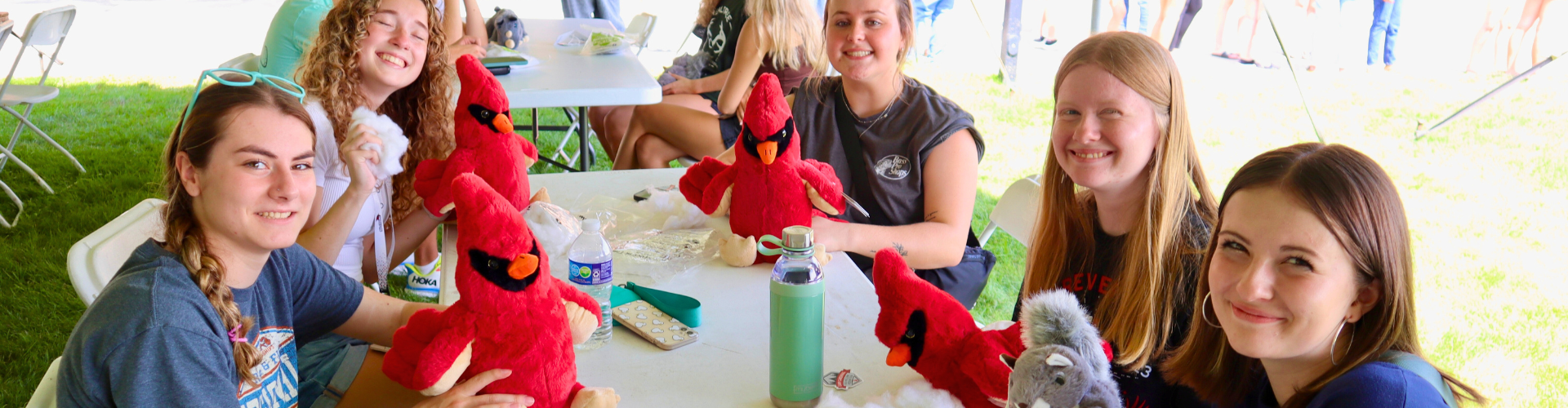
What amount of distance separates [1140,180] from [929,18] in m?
5.45

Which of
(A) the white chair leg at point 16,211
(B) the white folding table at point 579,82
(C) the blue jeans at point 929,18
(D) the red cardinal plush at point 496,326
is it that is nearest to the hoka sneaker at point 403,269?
(B) the white folding table at point 579,82

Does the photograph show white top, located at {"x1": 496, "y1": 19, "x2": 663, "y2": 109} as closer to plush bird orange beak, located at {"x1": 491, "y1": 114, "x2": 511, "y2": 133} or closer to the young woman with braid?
plush bird orange beak, located at {"x1": 491, "y1": 114, "x2": 511, "y2": 133}

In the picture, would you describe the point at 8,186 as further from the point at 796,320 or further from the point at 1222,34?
the point at 1222,34

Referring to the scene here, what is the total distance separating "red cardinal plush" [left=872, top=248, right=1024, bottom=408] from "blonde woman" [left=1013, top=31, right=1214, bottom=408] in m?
0.31

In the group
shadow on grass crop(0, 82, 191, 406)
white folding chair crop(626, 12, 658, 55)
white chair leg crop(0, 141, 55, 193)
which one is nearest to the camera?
shadow on grass crop(0, 82, 191, 406)

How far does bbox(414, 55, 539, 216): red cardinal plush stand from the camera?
1762 millimetres

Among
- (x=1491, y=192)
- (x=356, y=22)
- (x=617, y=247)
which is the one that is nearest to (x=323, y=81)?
(x=356, y=22)

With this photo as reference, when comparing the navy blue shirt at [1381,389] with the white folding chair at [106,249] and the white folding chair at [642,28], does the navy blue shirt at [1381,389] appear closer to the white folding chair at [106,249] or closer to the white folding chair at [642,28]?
the white folding chair at [106,249]

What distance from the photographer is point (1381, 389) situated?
0.91 m

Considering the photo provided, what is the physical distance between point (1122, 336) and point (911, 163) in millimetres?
700

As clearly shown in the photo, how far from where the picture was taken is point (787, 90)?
3299 millimetres

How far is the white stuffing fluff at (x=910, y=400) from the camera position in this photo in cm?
113

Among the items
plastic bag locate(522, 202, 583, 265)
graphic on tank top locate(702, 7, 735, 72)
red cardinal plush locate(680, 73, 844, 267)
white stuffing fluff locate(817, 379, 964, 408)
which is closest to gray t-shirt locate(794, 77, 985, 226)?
red cardinal plush locate(680, 73, 844, 267)

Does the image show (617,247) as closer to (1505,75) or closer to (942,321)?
(942,321)
